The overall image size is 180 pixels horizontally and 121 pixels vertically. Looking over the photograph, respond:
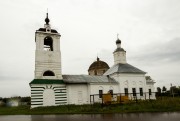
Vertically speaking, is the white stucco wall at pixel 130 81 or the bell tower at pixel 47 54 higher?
the bell tower at pixel 47 54

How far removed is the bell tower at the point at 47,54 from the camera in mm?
30141

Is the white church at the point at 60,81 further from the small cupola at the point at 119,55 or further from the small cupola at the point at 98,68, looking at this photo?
the small cupola at the point at 98,68

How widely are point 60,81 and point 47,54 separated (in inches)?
166

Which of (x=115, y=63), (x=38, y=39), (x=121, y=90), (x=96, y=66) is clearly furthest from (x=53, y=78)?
(x=96, y=66)

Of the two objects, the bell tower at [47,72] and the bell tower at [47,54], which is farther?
the bell tower at [47,54]

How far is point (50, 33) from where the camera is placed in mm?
31656

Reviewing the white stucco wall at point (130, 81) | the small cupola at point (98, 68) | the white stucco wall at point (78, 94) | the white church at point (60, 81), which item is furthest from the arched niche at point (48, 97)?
the small cupola at point (98, 68)

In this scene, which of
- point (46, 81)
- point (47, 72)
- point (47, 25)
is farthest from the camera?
point (47, 25)

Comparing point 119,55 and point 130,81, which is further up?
point 119,55

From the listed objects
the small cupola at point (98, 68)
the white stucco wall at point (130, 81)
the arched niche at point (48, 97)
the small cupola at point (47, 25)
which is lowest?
the arched niche at point (48, 97)

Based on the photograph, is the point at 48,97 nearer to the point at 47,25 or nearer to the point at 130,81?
the point at 47,25

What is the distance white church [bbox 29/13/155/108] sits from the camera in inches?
1156

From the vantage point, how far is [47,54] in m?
30.9

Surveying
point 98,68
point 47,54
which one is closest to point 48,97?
point 47,54
